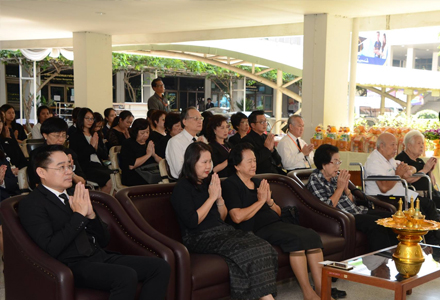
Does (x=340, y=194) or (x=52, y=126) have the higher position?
(x=52, y=126)

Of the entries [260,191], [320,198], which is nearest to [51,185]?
[260,191]

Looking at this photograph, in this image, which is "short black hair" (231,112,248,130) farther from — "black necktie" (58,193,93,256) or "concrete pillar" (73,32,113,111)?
"concrete pillar" (73,32,113,111)

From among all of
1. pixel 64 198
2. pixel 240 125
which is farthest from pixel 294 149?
pixel 64 198

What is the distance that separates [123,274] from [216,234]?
0.92 m

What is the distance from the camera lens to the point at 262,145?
5.78 m

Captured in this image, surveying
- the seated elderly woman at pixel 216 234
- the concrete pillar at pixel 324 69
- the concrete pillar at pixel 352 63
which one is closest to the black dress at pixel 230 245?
the seated elderly woman at pixel 216 234

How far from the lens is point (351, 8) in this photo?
8.11 metres

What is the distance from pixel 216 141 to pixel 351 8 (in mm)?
4120

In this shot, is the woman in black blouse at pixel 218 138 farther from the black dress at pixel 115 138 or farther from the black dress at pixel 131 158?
the black dress at pixel 115 138

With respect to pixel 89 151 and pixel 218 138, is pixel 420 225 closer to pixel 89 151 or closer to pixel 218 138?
pixel 218 138

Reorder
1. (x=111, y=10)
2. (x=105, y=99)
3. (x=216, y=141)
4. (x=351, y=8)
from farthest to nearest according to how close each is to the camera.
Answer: (x=105, y=99)
(x=111, y=10)
(x=351, y=8)
(x=216, y=141)

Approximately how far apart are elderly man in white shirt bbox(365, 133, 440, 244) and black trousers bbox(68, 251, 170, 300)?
9.53ft

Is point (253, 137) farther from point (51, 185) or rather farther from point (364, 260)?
point (51, 185)

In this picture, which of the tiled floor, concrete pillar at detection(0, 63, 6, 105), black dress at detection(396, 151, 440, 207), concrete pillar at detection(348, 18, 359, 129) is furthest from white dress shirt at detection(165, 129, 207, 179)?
concrete pillar at detection(0, 63, 6, 105)
